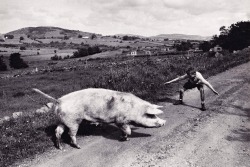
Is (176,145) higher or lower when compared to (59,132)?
lower

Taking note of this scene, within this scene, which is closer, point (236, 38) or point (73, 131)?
point (73, 131)

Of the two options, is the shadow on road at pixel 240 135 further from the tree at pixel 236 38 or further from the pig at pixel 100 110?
the tree at pixel 236 38

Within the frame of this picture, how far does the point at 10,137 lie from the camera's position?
8125 mm

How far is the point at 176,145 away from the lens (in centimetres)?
767

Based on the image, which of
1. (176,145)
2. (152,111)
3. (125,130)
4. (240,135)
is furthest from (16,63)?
(240,135)

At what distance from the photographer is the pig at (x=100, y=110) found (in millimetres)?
7421

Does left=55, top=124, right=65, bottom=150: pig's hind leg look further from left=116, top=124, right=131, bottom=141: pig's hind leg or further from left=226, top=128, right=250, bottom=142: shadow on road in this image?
left=226, top=128, right=250, bottom=142: shadow on road

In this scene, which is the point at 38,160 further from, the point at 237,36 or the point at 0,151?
the point at 237,36

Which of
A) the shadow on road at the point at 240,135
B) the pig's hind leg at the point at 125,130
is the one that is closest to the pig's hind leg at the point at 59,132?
the pig's hind leg at the point at 125,130

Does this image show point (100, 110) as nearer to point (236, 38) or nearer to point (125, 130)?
point (125, 130)

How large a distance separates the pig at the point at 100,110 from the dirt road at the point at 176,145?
0.52 meters

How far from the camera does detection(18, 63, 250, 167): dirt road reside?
267 inches

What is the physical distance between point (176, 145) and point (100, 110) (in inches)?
97.8

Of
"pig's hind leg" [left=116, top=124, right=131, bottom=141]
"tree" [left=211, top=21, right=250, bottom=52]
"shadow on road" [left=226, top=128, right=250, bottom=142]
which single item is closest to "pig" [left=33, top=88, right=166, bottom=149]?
"pig's hind leg" [left=116, top=124, right=131, bottom=141]
